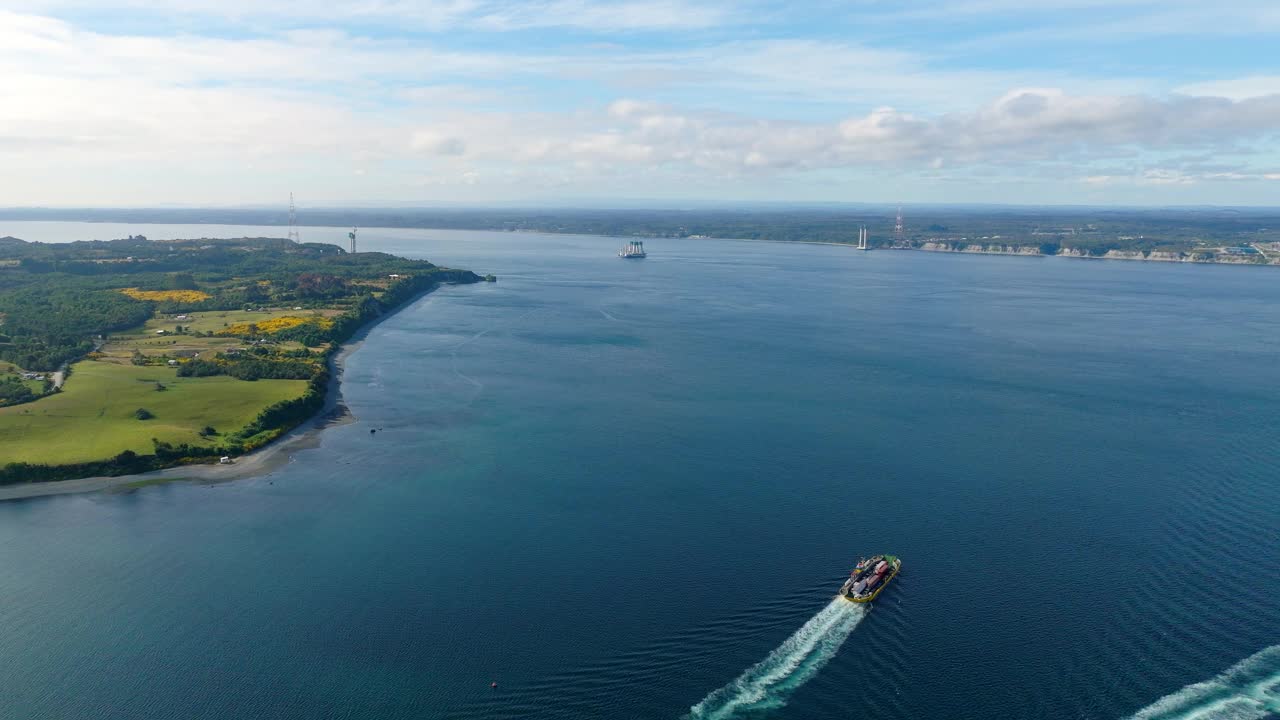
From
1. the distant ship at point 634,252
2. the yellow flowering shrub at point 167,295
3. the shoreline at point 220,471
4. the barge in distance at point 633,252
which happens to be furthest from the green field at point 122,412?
the distant ship at point 634,252

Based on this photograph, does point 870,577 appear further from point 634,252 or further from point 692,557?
point 634,252

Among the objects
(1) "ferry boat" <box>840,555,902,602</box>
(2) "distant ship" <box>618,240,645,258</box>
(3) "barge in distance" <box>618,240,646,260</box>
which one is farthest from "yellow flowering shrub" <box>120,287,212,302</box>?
(2) "distant ship" <box>618,240,645,258</box>

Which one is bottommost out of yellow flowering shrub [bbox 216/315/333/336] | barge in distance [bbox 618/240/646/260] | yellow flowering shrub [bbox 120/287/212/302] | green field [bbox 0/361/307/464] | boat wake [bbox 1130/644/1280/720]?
A: boat wake [bbox 1130/644/1280/720]

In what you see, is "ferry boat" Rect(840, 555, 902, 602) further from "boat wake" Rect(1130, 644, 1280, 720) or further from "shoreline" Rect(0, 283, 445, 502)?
"shoreline" Rect(0, 283, 445, 502)

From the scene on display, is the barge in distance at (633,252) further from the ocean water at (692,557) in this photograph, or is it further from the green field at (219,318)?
the ocean water at (692,557)

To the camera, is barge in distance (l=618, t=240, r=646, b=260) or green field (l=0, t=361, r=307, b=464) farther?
barge in distance (l=618, t=240, r=646, b=260)
